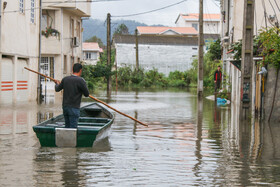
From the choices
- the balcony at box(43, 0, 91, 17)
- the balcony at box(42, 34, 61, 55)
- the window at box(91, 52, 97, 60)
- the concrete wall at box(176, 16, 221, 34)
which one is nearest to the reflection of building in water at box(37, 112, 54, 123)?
the balcony at box(42, 34, 61, 55)

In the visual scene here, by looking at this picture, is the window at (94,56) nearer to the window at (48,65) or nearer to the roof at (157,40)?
the roof at (157,40)

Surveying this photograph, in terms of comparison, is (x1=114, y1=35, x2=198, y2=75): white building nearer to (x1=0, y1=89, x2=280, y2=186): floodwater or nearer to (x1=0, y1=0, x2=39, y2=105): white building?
(x1=0, y1=0, x2=39, y2=105): white building

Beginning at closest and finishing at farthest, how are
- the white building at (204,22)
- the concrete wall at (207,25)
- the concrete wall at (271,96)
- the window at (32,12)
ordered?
1. the concrete wall at (271,96)
2. the window at (32,12)
3. the concrete wall at (207,25)
4. the white building at (204,22)

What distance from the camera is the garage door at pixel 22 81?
98.7 feet

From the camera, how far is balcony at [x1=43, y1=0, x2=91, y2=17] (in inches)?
1604

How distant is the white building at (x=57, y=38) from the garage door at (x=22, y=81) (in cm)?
873

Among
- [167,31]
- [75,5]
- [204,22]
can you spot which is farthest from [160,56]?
[204,22]

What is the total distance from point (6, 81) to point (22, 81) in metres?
2.85

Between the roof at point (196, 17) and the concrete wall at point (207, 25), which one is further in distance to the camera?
the roof at point (196, 17)

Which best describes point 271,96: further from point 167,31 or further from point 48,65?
point 167,31

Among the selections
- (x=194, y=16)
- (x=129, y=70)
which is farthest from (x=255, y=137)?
(x=194, y=16)

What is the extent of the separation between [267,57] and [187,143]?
6316 mm

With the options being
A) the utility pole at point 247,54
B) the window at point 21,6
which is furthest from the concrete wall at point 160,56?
the utility pole at point 247,54

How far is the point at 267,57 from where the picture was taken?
18.4 m
